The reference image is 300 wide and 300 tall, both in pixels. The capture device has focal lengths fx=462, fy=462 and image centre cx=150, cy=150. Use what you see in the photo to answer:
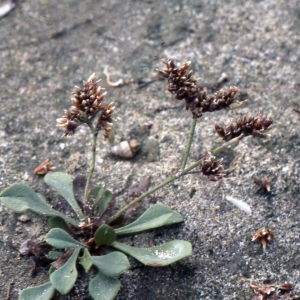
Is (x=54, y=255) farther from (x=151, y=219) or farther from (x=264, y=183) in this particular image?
(x=264, y=183)

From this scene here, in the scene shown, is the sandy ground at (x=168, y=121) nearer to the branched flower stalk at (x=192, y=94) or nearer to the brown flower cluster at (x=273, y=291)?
the brown flower cluster at (x=273, y=291)

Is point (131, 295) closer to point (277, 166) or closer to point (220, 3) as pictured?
point (277, 166)

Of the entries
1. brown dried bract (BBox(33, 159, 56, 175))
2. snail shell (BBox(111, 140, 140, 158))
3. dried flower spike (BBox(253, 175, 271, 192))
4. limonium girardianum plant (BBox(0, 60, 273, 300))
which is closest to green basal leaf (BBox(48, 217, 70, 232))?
limonium girardianum plant (BBox(0, 60, 273, 300))

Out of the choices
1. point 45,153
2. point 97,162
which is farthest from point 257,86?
point 45,153

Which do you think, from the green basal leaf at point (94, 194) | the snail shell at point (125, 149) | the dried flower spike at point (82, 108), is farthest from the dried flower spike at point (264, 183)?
the dried flower spike at point (82, 108)

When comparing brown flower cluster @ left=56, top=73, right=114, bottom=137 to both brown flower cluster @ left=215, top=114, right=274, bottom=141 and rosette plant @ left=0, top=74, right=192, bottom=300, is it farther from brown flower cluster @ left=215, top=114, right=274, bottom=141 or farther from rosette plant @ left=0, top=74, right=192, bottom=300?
brown flower cluster @ left=215, top=114, right=274, bottom=141
